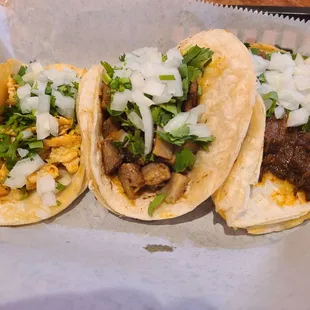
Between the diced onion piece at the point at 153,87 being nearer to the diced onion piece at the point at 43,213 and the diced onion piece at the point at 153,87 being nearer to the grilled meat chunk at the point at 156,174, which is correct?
the grilled meat chunk at the point at 156,174

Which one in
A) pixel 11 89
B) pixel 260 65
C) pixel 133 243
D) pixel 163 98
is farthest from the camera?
pixel 11 89

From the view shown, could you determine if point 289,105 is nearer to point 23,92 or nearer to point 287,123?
point 287,123

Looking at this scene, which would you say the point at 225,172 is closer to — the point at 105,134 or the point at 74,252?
the point at 105,134

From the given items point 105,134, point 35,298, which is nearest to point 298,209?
point 105,134

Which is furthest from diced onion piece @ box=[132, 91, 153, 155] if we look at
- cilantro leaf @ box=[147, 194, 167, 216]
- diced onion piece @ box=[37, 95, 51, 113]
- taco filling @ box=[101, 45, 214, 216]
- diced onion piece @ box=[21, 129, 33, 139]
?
diced onion piece @ box=[21, 129, 33, 139]

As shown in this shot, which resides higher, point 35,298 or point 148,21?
point 148,21

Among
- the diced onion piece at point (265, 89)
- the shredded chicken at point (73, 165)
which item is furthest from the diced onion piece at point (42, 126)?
the diced onion piece at point (265, 89)

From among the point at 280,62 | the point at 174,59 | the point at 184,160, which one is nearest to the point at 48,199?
the point at 184,160
